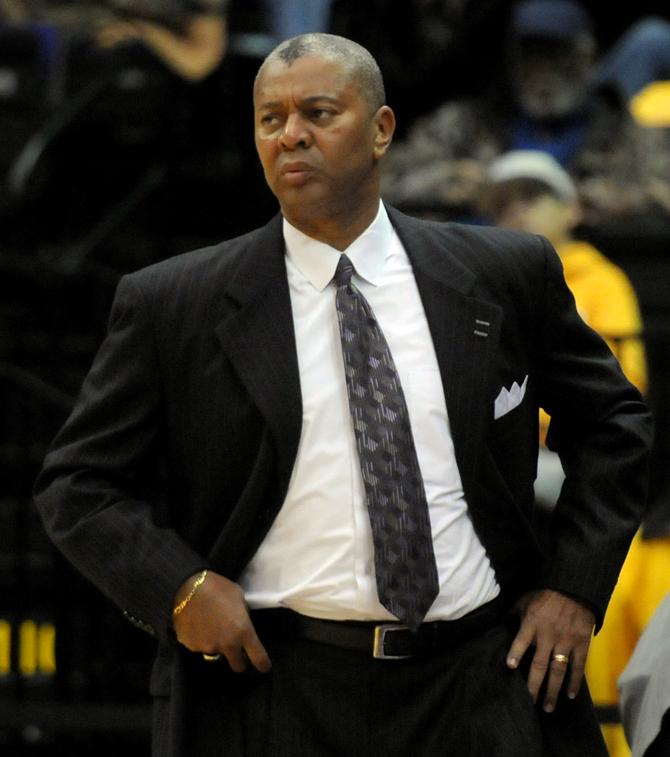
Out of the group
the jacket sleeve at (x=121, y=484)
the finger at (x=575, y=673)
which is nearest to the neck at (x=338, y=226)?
the jacket sleeve at (x=121, y=484)

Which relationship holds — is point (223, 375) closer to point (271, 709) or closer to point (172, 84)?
point (271, 709)

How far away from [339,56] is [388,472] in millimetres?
857

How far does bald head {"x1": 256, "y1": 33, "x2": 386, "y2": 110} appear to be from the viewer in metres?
3.45

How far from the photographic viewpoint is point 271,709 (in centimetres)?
339

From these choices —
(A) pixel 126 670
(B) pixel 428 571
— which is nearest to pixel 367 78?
(B) pixel 428 571

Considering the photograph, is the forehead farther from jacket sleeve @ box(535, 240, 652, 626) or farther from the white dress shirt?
jacket sleeve @ box(535, 240, 652, 626)

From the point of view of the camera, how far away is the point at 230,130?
9508mm

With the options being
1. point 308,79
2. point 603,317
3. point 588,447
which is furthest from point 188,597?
point 603,317

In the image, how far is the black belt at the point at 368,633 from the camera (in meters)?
3.35

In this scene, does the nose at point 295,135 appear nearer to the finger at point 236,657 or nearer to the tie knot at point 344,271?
the tie knot at point 344,271

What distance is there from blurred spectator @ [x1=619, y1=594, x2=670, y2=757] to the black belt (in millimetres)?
496

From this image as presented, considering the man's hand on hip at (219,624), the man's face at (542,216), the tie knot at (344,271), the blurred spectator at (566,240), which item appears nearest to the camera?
the man's hand on hip at (219,624)

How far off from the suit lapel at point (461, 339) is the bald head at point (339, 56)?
0.35 m

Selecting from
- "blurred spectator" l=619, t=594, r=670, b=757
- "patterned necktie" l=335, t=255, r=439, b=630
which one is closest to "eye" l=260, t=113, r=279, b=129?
"patterned necktie" l=335, t=255, r=439, b=630
